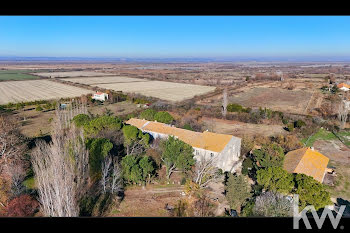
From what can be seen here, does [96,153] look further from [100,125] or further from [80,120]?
[80,120]

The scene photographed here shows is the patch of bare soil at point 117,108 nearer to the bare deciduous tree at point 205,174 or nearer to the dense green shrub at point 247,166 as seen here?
the bare deciduous tree at point 205,174

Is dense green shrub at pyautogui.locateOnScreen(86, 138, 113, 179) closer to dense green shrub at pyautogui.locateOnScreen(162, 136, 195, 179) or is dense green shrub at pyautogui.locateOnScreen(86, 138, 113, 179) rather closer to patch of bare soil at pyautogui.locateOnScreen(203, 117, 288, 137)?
dense green shrub at pyautogui.locateOnScreen(162, 136, 195, 179)

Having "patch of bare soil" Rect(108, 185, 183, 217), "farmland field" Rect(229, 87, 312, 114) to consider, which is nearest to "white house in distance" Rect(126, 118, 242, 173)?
"patch of bare soil" Rect(108, 185, 183, 217)

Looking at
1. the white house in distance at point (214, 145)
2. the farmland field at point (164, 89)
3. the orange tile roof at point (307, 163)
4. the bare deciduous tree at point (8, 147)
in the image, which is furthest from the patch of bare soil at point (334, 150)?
Result: the farmland field at point (164, 89)

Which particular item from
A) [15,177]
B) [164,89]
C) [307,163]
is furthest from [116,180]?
[164,89]
